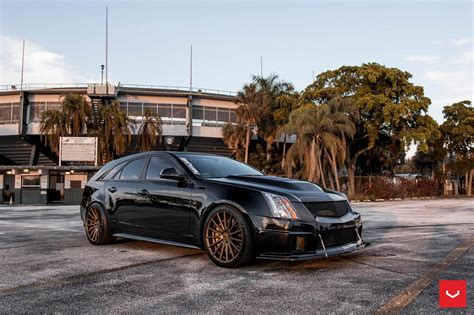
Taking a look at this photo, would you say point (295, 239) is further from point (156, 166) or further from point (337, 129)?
point (337, 129)

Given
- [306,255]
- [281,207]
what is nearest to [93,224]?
[281,207]

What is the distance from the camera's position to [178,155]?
6.68m

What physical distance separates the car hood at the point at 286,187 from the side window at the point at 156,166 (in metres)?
0.96

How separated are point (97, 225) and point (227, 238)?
2890mm

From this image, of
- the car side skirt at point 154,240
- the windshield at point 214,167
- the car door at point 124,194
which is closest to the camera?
the car side skirt at point 154,240

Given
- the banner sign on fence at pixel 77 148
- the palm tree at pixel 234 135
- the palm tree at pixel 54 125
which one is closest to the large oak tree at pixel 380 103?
the palm tree at pixel 234 135

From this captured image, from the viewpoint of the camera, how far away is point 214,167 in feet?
21.5

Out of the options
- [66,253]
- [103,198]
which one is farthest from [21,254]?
[103,198]

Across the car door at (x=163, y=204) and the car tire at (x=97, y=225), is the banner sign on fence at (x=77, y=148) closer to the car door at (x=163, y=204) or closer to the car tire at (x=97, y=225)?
the car tire at (x=97, y=225)

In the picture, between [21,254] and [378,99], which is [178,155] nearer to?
[21,254]

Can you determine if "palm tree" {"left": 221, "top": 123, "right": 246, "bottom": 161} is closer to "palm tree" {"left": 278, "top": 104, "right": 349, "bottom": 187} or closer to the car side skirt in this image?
"palm tree" {"left": 278, "top": 104, "right": 349, "bottom": 187}

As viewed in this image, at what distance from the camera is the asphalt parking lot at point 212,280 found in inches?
150

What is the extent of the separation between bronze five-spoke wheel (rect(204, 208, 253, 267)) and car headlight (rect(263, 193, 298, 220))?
379 mm

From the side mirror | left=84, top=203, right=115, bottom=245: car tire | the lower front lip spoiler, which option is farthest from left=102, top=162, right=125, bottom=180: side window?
the lower front lip spoiler
